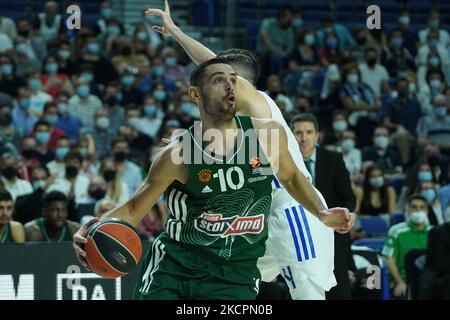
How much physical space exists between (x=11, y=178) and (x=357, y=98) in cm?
556

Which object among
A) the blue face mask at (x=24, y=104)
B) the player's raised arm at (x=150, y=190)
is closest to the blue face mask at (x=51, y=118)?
the blue face mask at (x=24, y=104)

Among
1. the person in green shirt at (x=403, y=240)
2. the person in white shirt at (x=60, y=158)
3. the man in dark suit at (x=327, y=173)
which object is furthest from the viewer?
the person in white shirt at (x=60, y=158)

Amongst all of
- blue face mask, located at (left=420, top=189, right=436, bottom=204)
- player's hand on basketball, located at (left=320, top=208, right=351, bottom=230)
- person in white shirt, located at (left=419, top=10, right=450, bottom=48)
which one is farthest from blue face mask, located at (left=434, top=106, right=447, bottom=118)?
player's hand on basketball, located at (left=320, top=208, right=351, bottom=230)

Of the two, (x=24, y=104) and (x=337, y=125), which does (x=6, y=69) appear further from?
(x=337, y=125)

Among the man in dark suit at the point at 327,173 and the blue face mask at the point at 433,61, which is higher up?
the blue face mask at the point at 433,61

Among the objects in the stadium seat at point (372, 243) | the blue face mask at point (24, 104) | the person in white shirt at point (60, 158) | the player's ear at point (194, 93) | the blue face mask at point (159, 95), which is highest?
the blue face mask at point (159, 95)

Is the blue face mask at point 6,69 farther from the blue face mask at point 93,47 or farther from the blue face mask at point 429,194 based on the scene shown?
the blue face mask at point 429,194

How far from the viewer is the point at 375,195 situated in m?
12.1

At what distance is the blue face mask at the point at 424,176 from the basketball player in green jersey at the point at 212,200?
23.9 feet

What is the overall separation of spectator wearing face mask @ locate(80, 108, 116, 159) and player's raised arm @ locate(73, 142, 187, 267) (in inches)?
316

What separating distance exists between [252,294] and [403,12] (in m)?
12.8

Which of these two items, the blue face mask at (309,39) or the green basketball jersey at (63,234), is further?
the blue face mask at (309,39)

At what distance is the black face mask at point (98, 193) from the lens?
11.5 m

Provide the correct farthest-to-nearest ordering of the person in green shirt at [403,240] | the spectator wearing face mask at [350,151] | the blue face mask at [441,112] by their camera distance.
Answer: the blue face mask at [441,112] < the spectator wearing face mask at [350,151] < the person in green shirt at [403,240]
